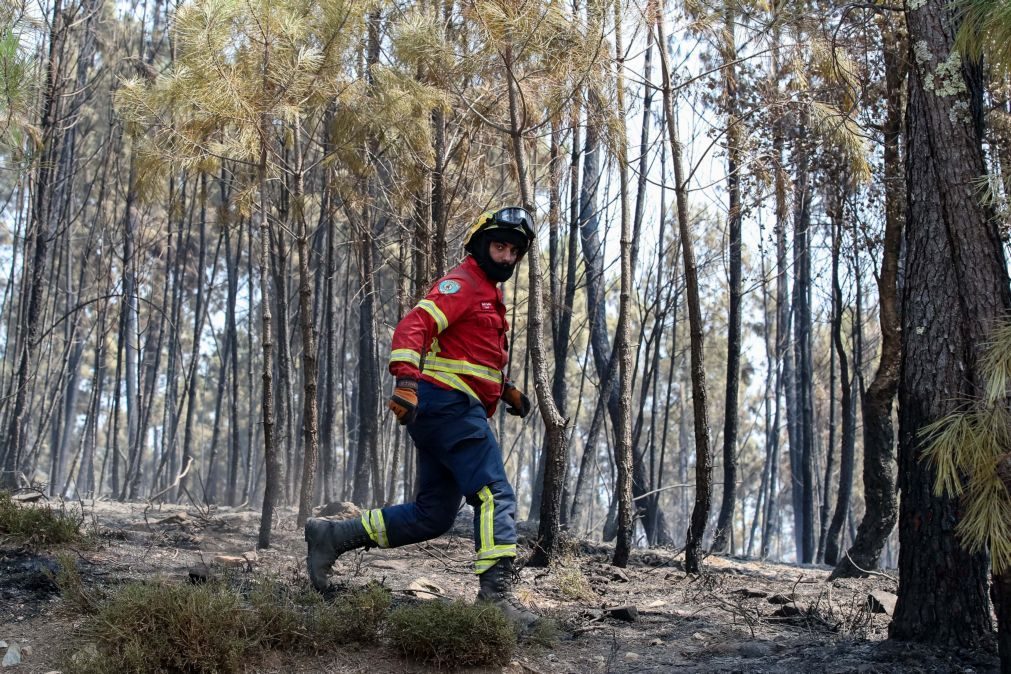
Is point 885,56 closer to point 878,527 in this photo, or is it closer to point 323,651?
point 878,527

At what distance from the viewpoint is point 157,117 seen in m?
6.87

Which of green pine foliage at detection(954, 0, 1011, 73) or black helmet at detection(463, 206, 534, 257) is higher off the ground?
green pine foliage at detection(954, 0, 1011, 73)

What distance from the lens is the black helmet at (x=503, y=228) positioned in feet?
14.2

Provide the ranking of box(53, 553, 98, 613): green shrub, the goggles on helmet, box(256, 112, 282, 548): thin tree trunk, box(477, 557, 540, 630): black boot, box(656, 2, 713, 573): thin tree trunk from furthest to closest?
1. box(656, 2, 713, 573): thin tree trunk
2. box(256, 112, 282, 548): thin tree trunk
3. the goggles on helmet
4. box(477, 557, 540, 630): black boot
5. box(53, 553, 98, 613): green shrub

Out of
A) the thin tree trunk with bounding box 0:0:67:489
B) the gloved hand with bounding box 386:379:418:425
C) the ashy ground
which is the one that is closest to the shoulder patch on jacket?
the gloved hand with bounding box 386:379:418:425

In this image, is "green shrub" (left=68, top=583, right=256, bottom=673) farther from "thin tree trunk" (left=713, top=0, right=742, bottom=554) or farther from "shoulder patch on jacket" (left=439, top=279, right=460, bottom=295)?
"thin tree trunk" (left=713, top=0, right=742, bottom=554)

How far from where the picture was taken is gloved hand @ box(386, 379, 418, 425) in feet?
12.5

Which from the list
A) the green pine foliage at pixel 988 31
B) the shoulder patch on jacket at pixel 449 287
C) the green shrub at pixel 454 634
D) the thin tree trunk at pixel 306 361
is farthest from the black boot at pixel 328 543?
the green pine foliage at pixel 988 31

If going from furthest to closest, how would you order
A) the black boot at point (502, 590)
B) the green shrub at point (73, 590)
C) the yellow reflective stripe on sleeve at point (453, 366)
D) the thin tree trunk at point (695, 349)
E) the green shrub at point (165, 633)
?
the thin tree trunk at point (695, 349) < the yellow reflective stripe on sleeve at point (453, 366) < the black boot at point (502, 590) < the green shrub at point (73, 590) < the green shrub at point (165, 633)

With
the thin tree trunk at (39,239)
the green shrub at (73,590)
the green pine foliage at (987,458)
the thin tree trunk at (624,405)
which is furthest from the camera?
the thin tree trunk at (39,239)

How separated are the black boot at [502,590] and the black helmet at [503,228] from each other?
1492mm

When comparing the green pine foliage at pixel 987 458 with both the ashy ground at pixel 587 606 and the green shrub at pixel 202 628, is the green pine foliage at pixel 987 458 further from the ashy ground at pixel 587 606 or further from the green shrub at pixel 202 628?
the green shrub at pixel 202 628

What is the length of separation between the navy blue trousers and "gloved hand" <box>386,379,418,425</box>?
226mm

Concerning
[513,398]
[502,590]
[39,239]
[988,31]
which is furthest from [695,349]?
[39,239]
